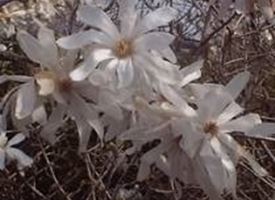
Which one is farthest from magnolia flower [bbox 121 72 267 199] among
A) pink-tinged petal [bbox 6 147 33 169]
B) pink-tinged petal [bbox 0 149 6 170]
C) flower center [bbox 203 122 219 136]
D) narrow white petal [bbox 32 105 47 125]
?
pink-tinged petal [bbox 6 147 33 169]

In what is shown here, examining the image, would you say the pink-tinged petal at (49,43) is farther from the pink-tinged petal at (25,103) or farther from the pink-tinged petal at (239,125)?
the pink-tinged petal at (239,125)

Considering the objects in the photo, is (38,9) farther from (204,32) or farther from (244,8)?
(244,8)

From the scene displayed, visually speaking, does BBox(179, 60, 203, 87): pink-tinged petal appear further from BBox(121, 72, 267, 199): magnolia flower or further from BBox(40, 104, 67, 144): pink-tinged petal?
BBox(40, 104, 67, 144): pink-tinged petal

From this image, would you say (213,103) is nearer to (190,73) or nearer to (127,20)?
(190,73)

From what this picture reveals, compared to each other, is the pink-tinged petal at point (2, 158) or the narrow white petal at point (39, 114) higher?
the narrow white petal at point (39, 114)

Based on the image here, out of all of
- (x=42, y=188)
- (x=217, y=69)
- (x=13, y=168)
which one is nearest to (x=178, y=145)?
(x=217, y=69)

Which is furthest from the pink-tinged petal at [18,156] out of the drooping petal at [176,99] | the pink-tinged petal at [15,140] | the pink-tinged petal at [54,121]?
the drooping petal at [176,99]
